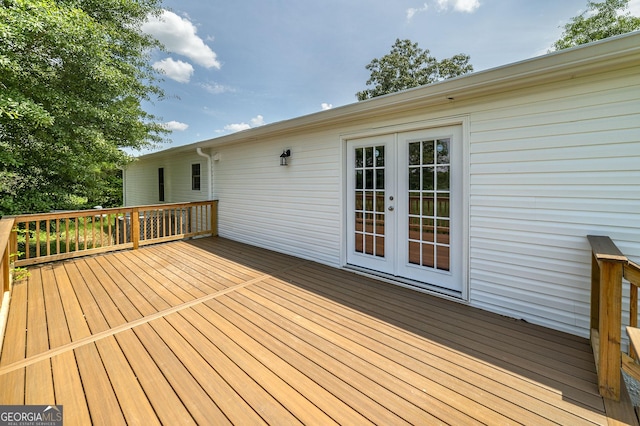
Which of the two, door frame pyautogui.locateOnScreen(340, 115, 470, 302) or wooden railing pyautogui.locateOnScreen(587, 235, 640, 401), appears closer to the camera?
wooden railing pyautogui.locateOnScreen(587, 235, 640, 401)

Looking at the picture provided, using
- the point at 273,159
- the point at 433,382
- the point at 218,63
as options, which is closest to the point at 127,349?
the point at 433,382

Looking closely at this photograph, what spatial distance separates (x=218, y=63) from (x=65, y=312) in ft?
25.7

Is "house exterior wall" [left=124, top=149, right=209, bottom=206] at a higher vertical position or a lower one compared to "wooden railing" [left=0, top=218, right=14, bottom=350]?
higher

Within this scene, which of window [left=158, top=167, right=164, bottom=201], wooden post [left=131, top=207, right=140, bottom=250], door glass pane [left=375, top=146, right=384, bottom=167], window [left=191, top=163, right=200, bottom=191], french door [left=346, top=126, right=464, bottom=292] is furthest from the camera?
window [left=158, top=167, right=164, bottom=201]

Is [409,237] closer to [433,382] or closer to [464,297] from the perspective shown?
[464,297]

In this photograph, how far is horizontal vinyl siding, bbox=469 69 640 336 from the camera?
220cm

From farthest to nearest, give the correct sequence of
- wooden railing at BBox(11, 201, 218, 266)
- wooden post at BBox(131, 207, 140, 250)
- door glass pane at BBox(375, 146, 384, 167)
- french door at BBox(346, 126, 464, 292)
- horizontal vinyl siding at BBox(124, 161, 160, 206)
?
horizontal vinyl siding at BBox(124, 161, 160, 206)
wooden post at BBox(131, 207, 140, 250)
wooden railing at BBox(11, 201, 218, 266)
door glass pane at BBox(375, 146, 384, 167)
french door at BBox(346, 126, 464, 292)

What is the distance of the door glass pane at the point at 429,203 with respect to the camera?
322 cm

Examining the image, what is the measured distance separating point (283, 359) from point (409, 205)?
2343mm

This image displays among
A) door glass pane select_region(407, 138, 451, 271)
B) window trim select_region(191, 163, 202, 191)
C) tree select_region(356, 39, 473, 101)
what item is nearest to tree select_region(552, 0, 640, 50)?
tree select_region(356, 39, 473, 101)

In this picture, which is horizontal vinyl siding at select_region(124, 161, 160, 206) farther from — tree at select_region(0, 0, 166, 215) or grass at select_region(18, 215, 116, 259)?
tree at select_region(0, 0, 166, 215)

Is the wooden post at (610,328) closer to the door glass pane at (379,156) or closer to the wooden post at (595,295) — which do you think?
the wooden post at (595,295)

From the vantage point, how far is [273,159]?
5.35 meters

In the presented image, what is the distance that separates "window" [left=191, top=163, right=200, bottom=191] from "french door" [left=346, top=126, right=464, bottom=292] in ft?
17.6
